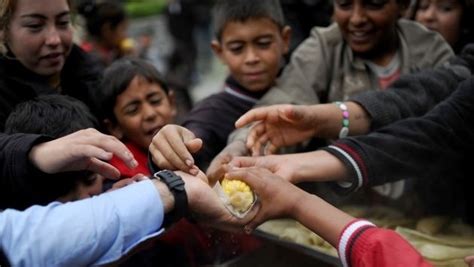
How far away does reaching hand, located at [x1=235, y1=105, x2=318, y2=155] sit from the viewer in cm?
166

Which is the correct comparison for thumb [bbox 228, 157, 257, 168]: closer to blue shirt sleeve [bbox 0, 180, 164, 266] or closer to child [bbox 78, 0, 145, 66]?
blue shirt sleeve [bbox 0, 180, 164, 266]

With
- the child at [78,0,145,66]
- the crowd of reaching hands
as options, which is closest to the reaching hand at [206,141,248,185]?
the crowd of reaching hands

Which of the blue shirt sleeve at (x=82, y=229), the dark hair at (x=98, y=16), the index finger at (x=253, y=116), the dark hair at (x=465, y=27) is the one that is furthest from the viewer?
the dark hair at (x=98, y=16)

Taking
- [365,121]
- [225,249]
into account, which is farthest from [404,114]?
[225,249]

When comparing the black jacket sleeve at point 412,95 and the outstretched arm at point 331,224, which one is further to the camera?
the black jacket sleeve at point 412,95

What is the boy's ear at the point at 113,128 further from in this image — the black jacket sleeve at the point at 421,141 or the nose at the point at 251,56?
the black jacket sleeve at the point at 421,141

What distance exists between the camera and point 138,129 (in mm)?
1949

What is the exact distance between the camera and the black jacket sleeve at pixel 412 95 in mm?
1774

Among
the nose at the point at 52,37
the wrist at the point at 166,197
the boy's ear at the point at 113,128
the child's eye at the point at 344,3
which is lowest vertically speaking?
the boy's ear at the point at 113,128

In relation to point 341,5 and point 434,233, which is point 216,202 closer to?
point 434,233

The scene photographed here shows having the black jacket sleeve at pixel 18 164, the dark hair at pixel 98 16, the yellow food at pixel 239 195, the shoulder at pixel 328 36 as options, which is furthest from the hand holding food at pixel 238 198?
the dark hair at pixel 98 16

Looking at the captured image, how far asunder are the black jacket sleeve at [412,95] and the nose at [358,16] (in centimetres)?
28

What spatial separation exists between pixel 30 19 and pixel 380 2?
1146 mm

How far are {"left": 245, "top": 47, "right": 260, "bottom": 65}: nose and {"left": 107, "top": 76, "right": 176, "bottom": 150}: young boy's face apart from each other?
1.09 feet
